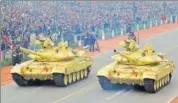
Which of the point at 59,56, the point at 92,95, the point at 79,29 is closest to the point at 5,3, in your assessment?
the point at 79,29

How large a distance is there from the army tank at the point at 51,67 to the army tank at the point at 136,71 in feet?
4.95

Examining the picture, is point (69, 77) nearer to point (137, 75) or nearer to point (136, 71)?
point (136, 71)

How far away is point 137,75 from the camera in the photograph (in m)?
22.1

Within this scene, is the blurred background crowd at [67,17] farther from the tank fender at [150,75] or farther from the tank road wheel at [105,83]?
the tank fender at [150,75]

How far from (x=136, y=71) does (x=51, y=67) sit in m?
3.50

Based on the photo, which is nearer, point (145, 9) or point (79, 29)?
point (79, 29)

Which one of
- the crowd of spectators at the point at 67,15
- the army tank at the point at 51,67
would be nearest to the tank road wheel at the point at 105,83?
the army tank at the point at 51,67

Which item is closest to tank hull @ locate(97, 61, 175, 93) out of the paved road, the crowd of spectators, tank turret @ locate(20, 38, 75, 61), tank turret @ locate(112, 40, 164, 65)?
tank turret @ locate(112, 40, 164, 65)

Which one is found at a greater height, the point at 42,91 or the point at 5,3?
the point at 5,3

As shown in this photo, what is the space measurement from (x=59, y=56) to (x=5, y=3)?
28.8ft

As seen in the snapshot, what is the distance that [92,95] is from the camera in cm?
2214

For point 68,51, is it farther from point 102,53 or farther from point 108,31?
point 108,31

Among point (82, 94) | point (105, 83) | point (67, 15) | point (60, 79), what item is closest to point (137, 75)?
point (105, 83)

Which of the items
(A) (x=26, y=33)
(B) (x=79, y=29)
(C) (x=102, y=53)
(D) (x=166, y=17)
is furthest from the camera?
(D) (x=166, y=17)
